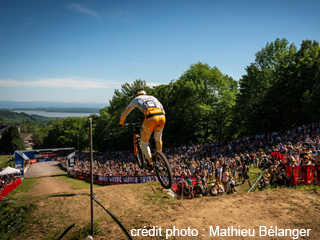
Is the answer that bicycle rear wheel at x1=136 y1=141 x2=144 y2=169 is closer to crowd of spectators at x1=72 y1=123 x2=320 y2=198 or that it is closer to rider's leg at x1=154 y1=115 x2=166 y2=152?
rider's leg at x1=154 y1=115 x2=166 y2=152

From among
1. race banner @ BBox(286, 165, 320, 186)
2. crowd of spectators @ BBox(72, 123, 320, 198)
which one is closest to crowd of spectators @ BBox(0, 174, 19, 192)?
crowd of spectators @ BBox(72, 123, 320, 198)

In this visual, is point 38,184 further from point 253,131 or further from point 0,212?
point 253,131

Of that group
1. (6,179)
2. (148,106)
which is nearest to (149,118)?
(148,106)

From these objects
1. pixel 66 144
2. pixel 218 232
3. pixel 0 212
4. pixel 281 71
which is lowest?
pixel 66 144

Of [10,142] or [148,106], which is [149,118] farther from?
[10,142]

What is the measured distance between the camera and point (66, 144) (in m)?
75.6

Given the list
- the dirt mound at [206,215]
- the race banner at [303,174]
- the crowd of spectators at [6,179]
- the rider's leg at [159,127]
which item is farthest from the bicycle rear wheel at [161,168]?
the crowd of spectators at [6,179]

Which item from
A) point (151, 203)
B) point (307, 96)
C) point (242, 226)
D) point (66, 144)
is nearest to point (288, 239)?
point (242, 226)

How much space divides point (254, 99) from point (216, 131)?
9.20 metres

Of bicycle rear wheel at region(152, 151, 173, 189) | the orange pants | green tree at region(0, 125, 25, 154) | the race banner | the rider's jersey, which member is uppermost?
the rider's jersey

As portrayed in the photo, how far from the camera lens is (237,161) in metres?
18.6

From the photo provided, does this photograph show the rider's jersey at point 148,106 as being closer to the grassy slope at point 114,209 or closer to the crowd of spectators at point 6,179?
the grassy slope at point 114,209

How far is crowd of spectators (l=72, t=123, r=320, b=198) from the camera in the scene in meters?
13.2

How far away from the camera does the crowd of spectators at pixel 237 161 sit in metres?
13.2
